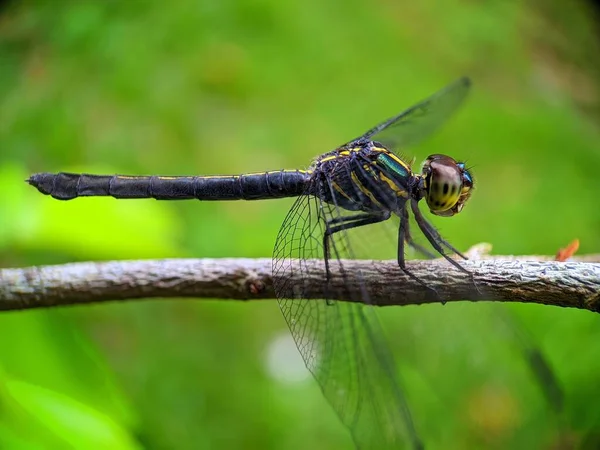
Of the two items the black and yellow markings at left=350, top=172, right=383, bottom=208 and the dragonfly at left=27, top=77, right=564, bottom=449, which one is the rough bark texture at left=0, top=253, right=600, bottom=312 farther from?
the black and yellow markings at left=350, top=172, right=383, bottom=208

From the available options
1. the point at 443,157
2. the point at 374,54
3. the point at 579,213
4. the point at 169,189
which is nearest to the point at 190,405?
the point at 169,189

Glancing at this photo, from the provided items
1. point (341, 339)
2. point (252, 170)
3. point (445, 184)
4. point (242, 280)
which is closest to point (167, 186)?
point (242, 280)

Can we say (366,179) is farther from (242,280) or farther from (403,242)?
(242,280)

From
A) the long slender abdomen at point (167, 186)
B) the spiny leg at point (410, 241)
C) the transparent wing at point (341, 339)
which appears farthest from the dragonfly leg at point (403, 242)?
Result: the long slender abdomen at point (167, 186)

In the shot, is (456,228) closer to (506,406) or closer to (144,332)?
(506,406)

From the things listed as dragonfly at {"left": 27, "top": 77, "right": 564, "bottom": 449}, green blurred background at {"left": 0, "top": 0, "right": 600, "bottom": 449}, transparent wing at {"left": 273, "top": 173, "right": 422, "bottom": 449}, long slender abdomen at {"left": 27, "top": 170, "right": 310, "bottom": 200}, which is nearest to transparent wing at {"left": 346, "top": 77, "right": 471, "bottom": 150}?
dragonfly at {"left": 27, "top": 77, "right": 564, "bottom": 449}

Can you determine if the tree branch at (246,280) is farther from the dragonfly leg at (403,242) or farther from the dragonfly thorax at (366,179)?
the dragonfly thorax at (366,179)

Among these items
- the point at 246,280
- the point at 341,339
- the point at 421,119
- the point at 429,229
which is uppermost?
the point at 421,119
